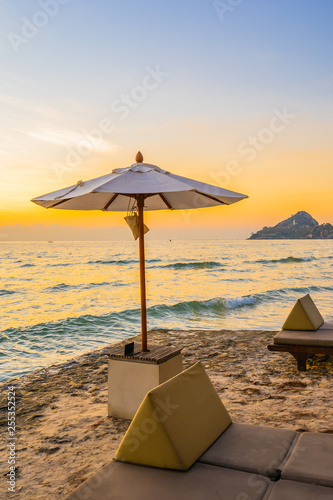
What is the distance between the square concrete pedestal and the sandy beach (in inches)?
7.5

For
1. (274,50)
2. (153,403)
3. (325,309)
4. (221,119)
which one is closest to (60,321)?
(221,119)

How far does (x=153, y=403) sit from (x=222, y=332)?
6.75 meters

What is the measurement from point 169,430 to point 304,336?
13.4 ft

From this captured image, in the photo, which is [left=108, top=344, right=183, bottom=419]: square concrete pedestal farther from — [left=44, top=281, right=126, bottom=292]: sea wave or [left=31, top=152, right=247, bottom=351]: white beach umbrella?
[left=44, top=281, right=126, bottom=292]: sea wave

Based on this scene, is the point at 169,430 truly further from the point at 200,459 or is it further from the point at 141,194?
the point at 141,194

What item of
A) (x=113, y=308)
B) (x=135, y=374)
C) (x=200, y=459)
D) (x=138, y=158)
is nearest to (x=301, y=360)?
(x=135, y=374)

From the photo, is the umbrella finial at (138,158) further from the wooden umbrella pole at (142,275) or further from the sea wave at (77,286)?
the sea wave at (77,286)

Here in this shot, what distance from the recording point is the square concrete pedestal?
411cm

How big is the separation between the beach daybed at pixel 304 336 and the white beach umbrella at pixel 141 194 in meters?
2.39

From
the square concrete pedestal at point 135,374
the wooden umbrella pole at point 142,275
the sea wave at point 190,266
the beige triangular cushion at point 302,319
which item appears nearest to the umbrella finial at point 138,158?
the wooden umbrella pole at point 142,275

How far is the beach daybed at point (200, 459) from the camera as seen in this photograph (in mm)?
2057

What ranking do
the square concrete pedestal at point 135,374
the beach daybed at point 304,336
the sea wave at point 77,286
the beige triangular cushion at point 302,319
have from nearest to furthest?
the square concrete pedestal at point 135,374
the beach daybed at point 304,336
the beige triangular cushion at point 302,319
the sea wave at point 77,286

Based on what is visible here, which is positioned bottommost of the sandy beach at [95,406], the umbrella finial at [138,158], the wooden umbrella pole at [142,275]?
the sandy beach at [95,406]

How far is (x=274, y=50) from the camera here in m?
8.85
